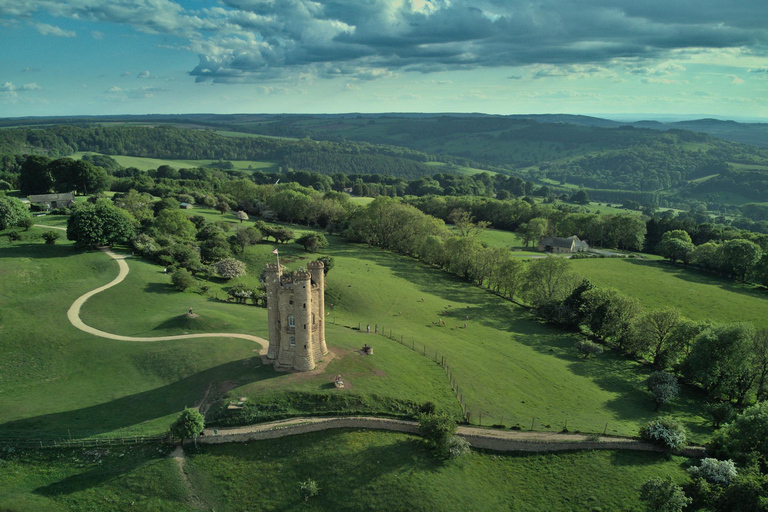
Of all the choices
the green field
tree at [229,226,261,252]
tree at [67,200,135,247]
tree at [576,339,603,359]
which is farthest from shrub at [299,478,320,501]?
tree at [229,226,261,252]

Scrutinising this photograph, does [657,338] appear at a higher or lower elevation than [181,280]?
lower

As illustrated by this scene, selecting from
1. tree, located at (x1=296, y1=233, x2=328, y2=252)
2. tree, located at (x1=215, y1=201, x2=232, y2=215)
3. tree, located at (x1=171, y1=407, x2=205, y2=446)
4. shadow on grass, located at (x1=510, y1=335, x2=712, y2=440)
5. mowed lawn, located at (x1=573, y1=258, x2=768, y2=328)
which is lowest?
shadow on grass, located at (x1=510, y1=335, x2=712, y2=440)

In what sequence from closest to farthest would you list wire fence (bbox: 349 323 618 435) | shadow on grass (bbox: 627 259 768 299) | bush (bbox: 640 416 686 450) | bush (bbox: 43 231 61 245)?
bush (bbox: 640 416 686 450)
wire fence (bbox: 349 323 618 435)
bush (bbox: 43 231 61 245)
shadow on grass (bbox: 627 259 768 299)

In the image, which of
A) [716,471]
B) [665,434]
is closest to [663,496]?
[716,471]

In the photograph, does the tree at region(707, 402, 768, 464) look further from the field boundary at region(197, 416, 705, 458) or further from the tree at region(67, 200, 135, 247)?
the tree at region(67, 200, 135, 247)

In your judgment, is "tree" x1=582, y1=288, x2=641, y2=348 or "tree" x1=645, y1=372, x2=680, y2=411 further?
"tree" x1=582, y1=288, x2=641, y2=348

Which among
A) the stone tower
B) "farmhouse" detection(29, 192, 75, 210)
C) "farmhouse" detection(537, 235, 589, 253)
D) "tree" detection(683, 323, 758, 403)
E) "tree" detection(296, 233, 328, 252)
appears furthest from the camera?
"farmhouse" detection(537, 235, 589, 253)

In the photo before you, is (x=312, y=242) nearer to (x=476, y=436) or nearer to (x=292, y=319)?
(x=292, y=319)

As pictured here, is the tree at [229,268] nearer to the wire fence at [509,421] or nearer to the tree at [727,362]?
the wire fence at [509,421]

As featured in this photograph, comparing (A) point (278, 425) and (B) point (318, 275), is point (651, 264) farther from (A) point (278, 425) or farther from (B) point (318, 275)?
(A) point (278, 425)
